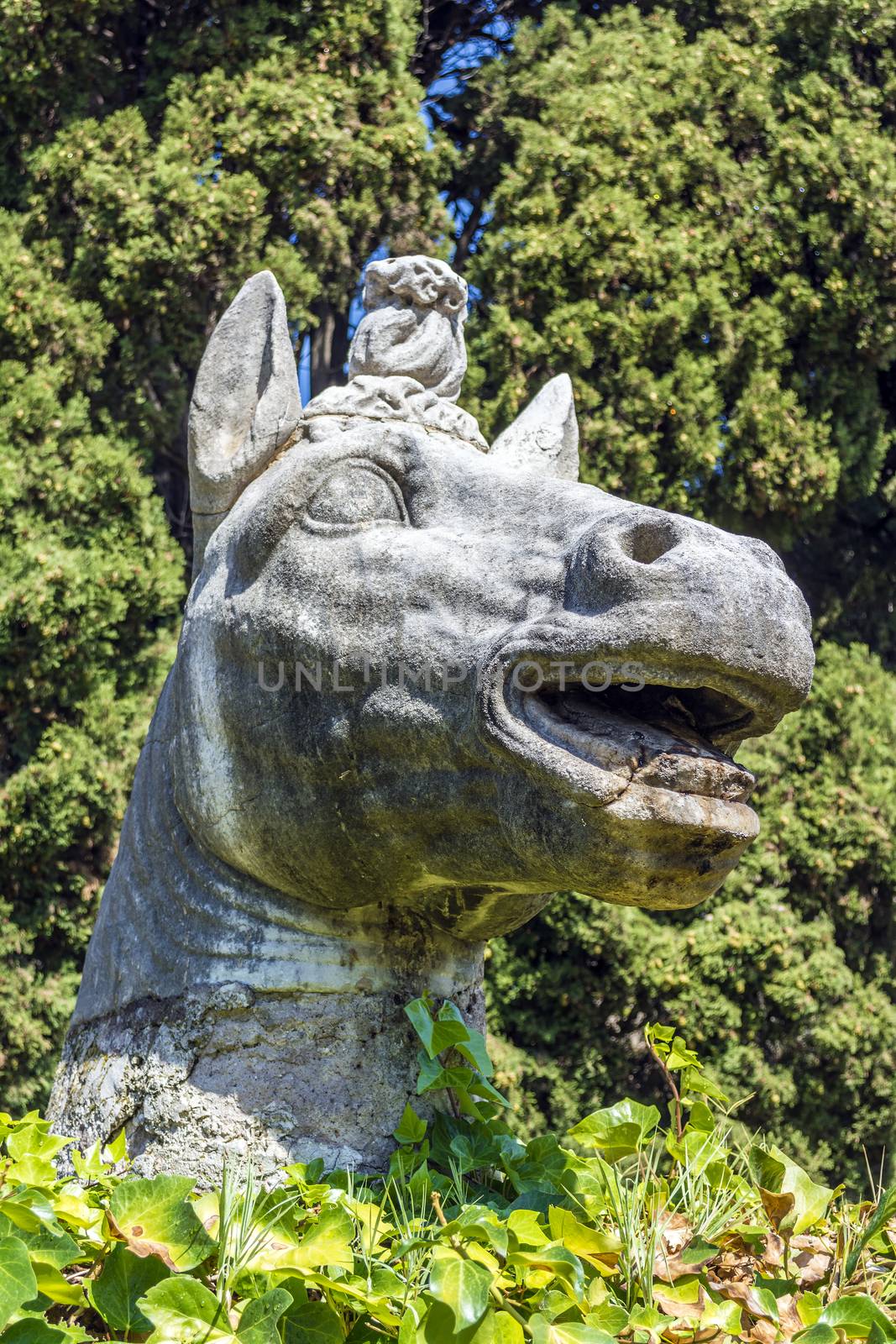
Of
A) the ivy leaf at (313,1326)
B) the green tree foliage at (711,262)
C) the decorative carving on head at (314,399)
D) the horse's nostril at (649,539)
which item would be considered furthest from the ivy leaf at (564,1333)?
the green tree foliage at (711,262)

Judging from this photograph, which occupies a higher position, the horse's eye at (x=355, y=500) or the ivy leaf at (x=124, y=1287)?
the horse's eye at (x=355, y=500)

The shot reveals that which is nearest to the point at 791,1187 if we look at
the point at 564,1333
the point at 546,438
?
the point at 564,1333

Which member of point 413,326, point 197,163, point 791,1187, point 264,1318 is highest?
point 197,163

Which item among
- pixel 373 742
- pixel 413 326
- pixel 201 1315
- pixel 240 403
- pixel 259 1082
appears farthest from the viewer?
pixel 413 326

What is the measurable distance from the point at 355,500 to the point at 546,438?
70 centimetres

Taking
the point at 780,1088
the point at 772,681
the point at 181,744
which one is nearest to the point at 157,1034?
the point at 181,744

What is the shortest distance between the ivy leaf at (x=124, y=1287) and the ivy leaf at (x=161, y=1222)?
0.01m

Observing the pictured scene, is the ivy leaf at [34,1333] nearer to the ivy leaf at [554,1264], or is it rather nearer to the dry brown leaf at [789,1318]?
the ivy leaf at [554,1264]

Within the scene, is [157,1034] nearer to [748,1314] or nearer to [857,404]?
[748,1314]

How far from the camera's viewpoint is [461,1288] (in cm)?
158

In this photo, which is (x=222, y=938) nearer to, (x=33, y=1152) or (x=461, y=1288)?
(x=33, y=1152)

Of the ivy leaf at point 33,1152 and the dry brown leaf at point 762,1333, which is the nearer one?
the dry brown leaf at point 762,1333

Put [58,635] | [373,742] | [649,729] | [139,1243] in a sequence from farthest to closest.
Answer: [58,635] < [373,742] < [649,729] < [139,1243]

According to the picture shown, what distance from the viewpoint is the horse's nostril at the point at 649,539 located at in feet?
6.21
